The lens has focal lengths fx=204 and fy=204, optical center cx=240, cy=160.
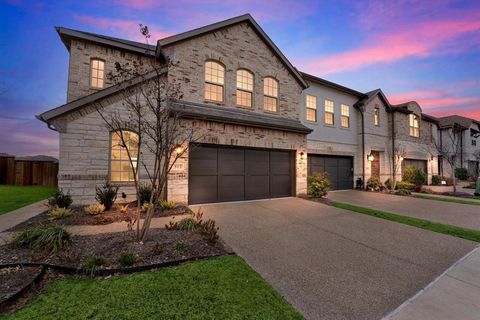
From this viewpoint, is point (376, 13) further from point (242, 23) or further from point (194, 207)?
point (194, 207)

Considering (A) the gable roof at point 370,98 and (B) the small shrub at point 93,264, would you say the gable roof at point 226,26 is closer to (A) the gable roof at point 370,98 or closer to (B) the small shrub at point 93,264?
(A) the gable roof at point 370,98

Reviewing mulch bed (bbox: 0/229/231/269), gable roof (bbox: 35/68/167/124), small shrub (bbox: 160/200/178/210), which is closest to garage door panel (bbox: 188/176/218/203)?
small shrub (bbox: 160/200/178/210)

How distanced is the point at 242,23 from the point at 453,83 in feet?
65.0

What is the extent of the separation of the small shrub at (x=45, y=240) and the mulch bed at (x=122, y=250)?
122 millimetres

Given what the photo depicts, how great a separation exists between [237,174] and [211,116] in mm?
3193

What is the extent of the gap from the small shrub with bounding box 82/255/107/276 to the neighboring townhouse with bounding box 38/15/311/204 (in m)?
4.96

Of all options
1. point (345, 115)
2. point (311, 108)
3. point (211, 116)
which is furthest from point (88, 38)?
point (345, 115)

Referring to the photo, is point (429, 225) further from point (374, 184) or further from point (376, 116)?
point (376, 116)

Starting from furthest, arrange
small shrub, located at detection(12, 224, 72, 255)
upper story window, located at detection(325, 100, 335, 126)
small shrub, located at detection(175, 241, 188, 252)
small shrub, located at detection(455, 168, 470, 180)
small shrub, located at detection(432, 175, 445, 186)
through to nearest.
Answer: small shrub, located at detection(455, 168, 470, 180), small shrub, located at detection(432, 175, 445, 186), upper story window, located at detection(325, 100, 335, 126), small shrub, located at detection(175, 241, 188, 252), small shrub, located at detection(12, 224, 72, 255)

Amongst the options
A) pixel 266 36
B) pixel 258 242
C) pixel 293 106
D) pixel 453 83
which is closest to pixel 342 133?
pixel 293 106

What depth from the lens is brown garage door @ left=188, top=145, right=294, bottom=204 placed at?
9.45m

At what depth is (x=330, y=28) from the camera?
11922 mm

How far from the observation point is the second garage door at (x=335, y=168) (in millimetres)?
14250

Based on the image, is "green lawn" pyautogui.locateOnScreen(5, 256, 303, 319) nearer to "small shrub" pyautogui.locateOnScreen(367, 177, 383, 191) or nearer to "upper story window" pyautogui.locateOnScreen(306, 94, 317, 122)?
"upper story window" pyautogui.locateOnScreen(306, 94, 317, 122)
